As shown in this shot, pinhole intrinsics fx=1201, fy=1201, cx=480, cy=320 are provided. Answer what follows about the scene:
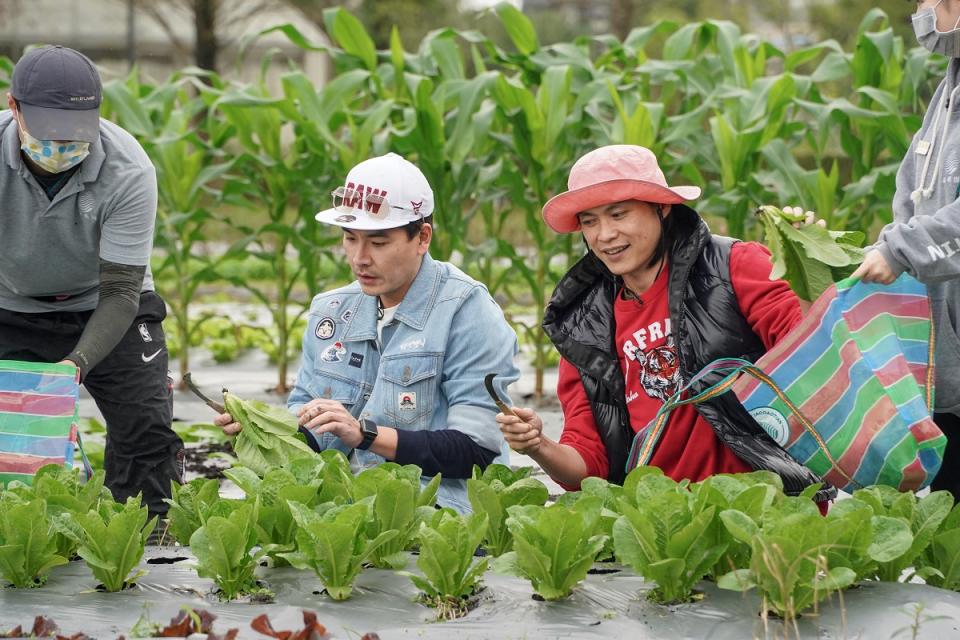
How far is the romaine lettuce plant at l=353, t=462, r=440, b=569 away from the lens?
103 inches

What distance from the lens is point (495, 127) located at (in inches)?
262

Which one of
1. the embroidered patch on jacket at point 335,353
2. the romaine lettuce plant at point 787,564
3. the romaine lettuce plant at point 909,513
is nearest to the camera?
the romaine lettuce plant at point 787,564

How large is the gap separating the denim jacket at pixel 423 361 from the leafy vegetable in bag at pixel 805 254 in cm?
87

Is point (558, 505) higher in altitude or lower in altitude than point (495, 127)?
lower

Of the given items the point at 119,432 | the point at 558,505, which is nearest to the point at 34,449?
the point at 119,432

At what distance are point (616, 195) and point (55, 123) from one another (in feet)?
5.04

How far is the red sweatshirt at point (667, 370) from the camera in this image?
3.04 m

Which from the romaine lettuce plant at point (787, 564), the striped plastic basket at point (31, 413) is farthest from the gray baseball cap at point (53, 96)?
the romaine lettuce plant at point (787, 564)

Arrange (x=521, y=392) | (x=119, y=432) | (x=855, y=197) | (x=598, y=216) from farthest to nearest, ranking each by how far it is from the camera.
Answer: (x=521, y=392) < (x=855, y=197) < (x=119, y=432) < (x=598, y=216)

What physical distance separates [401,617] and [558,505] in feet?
1.28

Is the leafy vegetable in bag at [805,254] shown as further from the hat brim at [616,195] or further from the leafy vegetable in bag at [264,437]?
the leafy vegetable in bag at [264,437]

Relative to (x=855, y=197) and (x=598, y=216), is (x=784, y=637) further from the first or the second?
(x=855, y=197)

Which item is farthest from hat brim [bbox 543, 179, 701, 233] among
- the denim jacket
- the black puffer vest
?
the denim jacket

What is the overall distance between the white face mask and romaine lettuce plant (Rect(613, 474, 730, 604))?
3.92 feet
